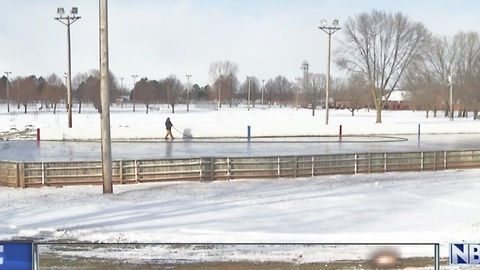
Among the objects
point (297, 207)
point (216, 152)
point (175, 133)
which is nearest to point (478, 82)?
point (175, 133)

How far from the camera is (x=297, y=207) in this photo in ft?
46.8

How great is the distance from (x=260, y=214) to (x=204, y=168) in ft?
22.3

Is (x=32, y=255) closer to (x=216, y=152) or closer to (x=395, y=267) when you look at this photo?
(x=395, y=267)

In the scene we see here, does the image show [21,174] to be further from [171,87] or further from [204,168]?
[171,87]

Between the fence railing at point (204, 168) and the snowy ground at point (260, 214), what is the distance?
0.72m

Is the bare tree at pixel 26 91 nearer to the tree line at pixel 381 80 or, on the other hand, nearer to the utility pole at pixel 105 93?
the tree line at pixel 381 80

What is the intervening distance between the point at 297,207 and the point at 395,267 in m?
7.12

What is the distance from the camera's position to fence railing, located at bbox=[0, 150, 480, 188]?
18.5 m

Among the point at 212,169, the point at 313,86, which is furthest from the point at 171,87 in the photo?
the point at 212,169

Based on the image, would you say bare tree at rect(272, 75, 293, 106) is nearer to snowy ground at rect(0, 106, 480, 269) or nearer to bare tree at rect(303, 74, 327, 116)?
bare tree at rect(303, 74, 327, 116)

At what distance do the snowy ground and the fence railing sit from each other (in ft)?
2.36

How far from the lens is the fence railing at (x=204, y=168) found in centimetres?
1853

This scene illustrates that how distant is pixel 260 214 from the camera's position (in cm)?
1325

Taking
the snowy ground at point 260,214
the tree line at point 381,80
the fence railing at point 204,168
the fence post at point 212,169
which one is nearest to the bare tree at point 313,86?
the tree line at point 381,80
